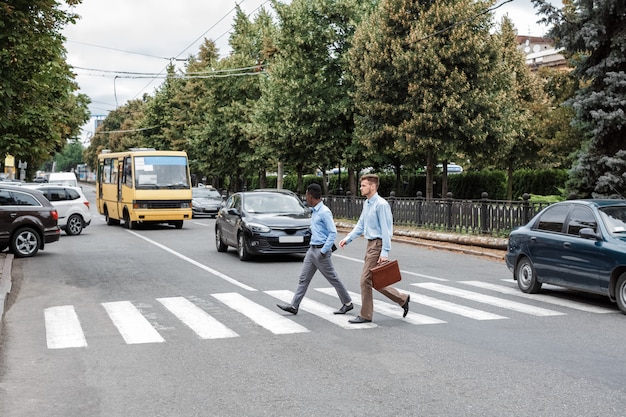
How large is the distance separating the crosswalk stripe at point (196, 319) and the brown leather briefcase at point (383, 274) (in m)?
1.77

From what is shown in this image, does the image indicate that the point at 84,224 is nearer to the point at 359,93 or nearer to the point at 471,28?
the point at 359,93

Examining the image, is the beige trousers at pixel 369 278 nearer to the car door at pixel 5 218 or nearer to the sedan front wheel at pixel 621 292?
the sedan front wheel at pixel 621 292

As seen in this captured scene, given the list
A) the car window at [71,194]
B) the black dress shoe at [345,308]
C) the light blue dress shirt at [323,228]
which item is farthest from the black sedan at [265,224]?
the car window at [71,194]

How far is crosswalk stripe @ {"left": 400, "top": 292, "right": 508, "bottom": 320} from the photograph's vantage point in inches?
401

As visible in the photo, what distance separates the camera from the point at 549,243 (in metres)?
12.0

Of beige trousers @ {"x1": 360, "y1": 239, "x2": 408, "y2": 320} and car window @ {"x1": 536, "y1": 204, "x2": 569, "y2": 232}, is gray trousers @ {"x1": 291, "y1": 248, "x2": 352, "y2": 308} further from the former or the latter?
car window @ {"x1": 536, "y1": 204, "x2": 569, "y2": 232}

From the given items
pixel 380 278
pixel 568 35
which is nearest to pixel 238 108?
pixel 568 35

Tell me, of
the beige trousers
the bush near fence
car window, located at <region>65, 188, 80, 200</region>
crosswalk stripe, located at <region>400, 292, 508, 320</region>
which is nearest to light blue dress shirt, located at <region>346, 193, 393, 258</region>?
the beige trousers

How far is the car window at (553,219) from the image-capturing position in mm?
12023

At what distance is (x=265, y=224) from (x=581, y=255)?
7899mm

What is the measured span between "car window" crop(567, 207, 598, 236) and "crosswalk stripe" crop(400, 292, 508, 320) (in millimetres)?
2149

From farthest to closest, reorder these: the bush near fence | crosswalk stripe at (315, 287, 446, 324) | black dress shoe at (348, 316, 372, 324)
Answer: the bush near fence
crosswalk stripe at (315, 287, 446, 324)
black dress shoe at (348, 316, 372, 324)

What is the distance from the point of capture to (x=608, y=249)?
10.7 metres

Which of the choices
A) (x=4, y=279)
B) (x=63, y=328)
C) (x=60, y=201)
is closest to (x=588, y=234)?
(x=63, y=328)
